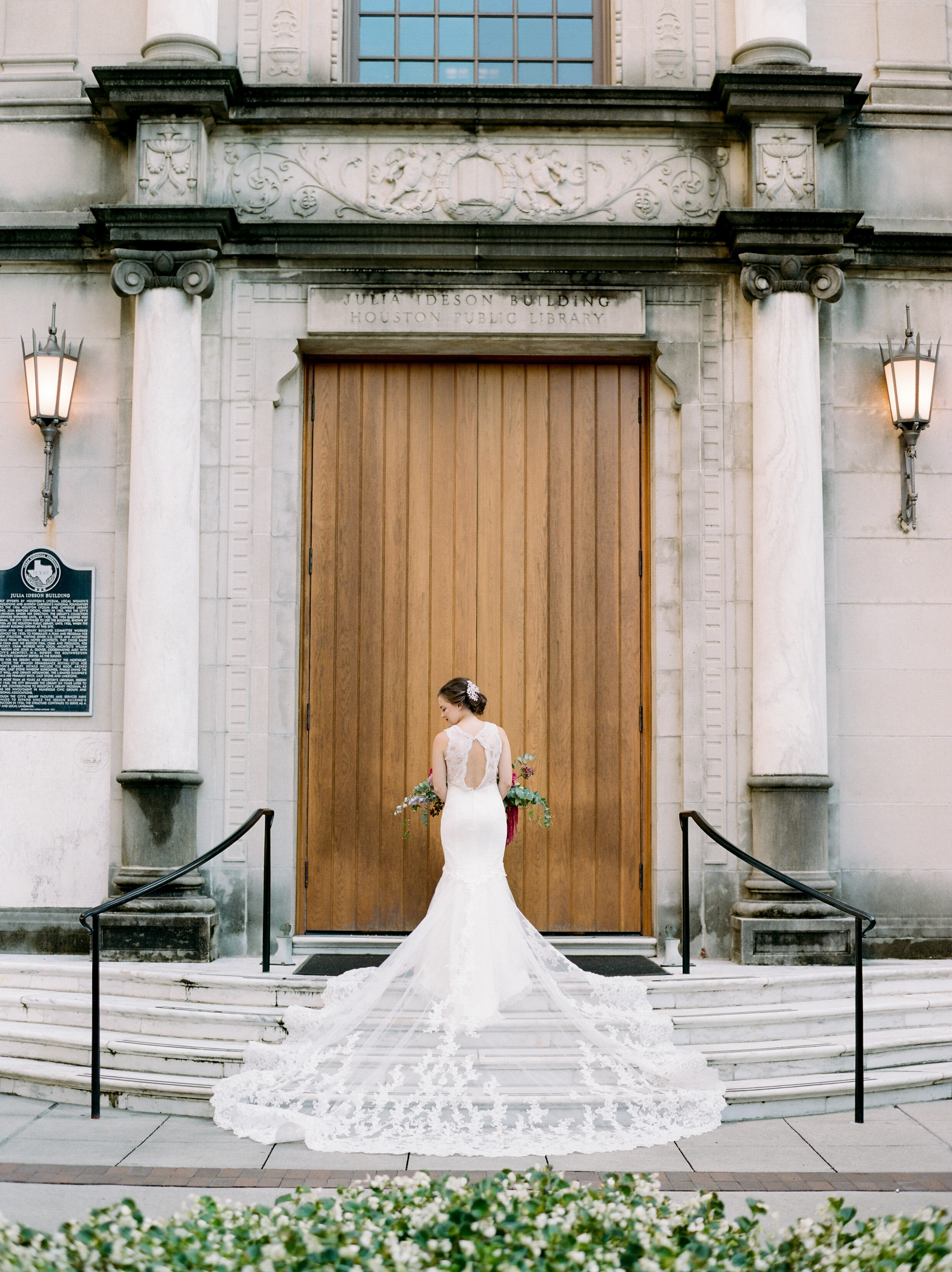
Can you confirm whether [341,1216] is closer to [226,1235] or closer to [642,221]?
[226,1235]

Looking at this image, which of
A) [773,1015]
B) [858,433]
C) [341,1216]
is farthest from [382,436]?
[341,1216]

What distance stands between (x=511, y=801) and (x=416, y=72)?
5.76 metres

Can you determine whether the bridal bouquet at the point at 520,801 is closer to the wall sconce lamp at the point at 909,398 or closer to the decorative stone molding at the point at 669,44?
the wall sconce lamp at the point at 909,398

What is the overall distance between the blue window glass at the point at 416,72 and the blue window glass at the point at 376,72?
85 mm

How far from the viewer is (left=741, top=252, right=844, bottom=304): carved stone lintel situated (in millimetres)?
8688

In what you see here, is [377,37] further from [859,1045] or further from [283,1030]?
[859,1045]

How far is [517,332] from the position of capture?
349 inches

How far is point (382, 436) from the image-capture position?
29.9 ft

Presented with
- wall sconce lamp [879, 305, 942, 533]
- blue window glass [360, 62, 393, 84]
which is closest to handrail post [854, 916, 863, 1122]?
wall sconce lamp [879, 305, 942, 533]

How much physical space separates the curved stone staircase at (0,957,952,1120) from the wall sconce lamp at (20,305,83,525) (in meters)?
3.45

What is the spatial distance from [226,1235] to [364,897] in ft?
19.1

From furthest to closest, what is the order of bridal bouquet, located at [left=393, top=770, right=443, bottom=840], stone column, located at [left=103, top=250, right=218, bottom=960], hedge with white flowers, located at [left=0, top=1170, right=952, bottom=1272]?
stone column, located at [left=103, top=250, right=218, bottom=960], bridal bouquet, located at [left=393, top=770, right=443, bottom=840], hedge with white flowers, located at [left=0, top=1170, right=952, bottom=1272]

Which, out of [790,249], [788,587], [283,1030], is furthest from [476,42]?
[283,1030]

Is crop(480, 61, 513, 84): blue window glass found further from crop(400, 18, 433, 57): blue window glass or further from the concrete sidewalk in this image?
the concrete sidewalk
